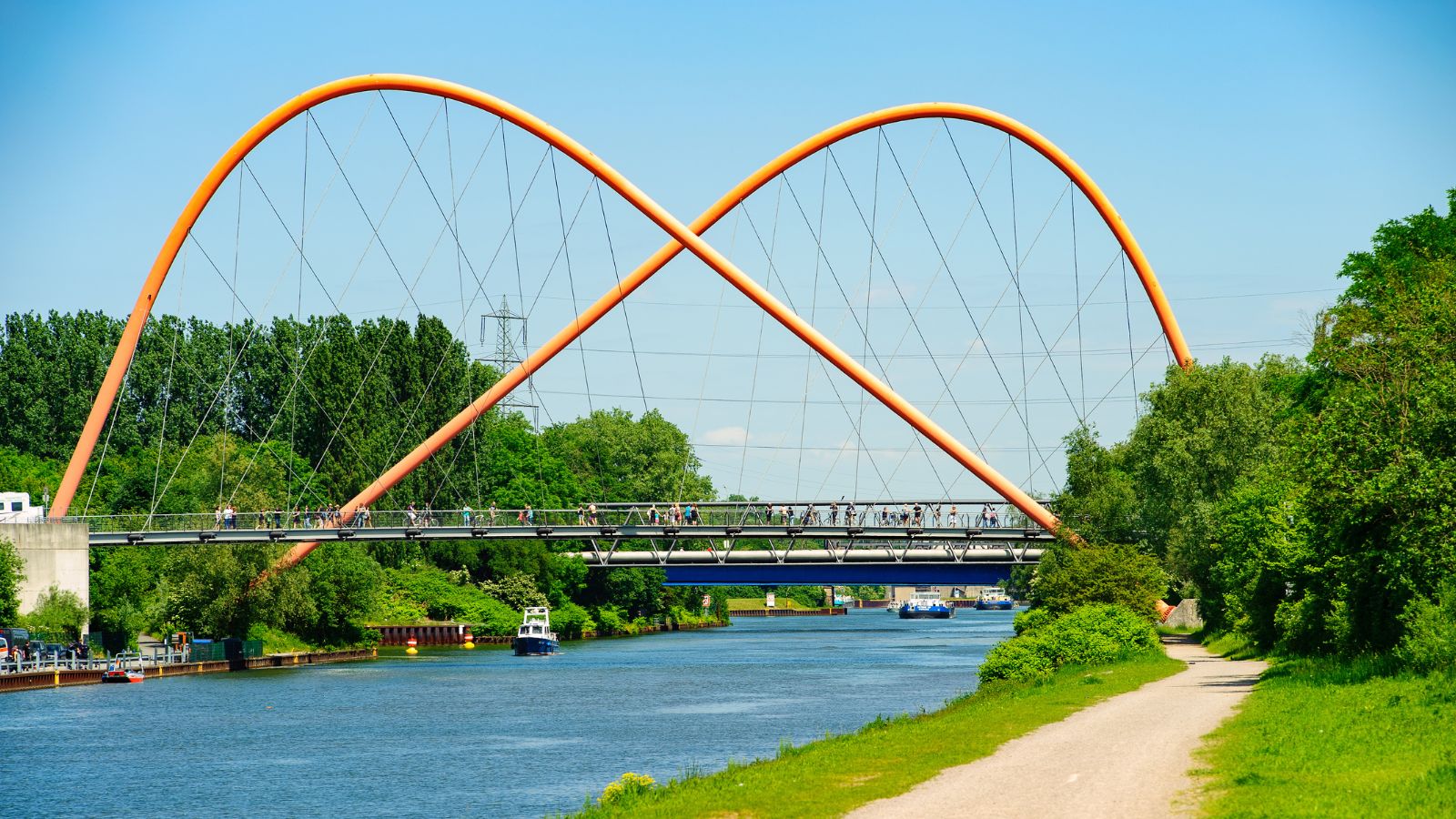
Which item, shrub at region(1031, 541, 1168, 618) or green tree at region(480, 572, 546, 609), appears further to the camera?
green tree at region(480, 572, 546, 609)

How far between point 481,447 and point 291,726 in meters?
67.6

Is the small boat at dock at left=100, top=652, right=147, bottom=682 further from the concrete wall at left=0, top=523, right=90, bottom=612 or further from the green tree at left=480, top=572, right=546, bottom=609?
the green tree at left=480, top=572, right=546, bottom=609

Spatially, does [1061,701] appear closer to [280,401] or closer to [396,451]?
[396,451]

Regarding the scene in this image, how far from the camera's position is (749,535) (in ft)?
245

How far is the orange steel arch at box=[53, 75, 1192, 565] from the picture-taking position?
74.9m

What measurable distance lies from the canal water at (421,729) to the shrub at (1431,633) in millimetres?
14136

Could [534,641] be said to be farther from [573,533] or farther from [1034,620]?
[1034,620]

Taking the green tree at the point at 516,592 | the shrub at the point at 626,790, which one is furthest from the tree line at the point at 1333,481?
the green tree at the point at 516,592

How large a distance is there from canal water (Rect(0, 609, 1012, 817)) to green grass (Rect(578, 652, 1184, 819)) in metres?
4.93

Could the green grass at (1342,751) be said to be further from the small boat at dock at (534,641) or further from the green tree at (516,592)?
the green tree at (516,592)

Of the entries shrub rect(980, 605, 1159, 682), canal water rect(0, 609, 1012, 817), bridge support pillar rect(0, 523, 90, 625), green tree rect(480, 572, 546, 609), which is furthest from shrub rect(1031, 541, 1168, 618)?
green tree rect(480, 572, 546, 609)

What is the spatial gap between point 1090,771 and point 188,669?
57.9 meters

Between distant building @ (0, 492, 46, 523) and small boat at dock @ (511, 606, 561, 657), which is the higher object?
distant building @ (0, 492, 46, 523)

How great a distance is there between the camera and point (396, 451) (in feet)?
340
